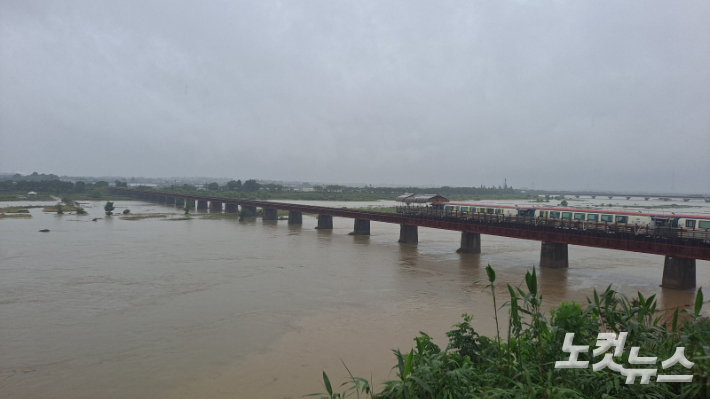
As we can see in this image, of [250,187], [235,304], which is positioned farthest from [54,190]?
[235,304]

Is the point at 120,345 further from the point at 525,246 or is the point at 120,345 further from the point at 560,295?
the point at 525,246

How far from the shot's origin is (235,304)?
18266mm

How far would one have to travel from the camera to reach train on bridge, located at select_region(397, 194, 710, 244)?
862 inches

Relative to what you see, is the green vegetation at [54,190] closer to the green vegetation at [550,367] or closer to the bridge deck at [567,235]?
the bridge deck at [567,235]

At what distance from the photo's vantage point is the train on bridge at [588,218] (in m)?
21.9

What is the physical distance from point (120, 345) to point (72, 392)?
2.90 meters

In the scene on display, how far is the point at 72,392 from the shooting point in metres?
10.6

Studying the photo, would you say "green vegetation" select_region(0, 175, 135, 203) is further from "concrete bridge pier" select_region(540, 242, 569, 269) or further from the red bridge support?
"concrete bridge pier" select_region(540, 242, 569, 269)

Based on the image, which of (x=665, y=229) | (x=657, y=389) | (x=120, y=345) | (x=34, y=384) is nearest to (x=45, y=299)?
(x=120, y=345)

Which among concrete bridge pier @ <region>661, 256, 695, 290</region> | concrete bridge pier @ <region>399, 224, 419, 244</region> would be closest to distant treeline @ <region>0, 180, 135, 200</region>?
concrete bridge pier @ <region>399, 224, 419, 244</region>

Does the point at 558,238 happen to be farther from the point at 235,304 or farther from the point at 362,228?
the point at 362,228

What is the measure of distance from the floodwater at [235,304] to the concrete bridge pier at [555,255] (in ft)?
2.50

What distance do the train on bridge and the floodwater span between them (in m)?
2.69

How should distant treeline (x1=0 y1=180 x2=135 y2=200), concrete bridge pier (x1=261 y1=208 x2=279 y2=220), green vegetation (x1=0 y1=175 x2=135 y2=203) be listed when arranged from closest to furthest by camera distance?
concrete bridge pier (x1=261 y1=208 x2=279 y2=220), green vegetation (x1=0 y1=175 x2=135 y2=203), distant treeline (x1=0 y1=180 x2=135 y2=200)
